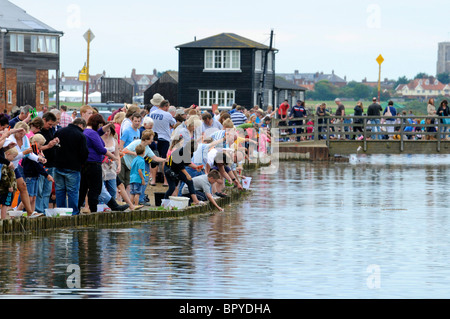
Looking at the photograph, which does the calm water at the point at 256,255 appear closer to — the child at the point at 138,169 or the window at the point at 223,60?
the child at the point at 138,169

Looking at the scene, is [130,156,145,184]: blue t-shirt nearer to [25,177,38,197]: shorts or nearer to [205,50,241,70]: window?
[25,177,38,197]: shorts

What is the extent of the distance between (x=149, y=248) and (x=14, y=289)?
3818 millimetres

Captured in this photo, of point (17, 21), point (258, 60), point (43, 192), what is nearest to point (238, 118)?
point (43, 192)

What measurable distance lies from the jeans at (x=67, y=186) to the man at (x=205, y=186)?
11.9 feet

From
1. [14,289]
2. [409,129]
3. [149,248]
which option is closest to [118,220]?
[149,248]

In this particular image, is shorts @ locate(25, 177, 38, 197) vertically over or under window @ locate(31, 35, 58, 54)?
under

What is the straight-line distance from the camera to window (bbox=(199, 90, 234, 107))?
244 feet

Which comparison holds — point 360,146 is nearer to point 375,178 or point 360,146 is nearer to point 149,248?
point 375,178

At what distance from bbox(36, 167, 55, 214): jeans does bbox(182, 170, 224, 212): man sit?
3743 millimetres

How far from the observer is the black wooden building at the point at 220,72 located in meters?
73.9

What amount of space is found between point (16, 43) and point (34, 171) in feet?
220

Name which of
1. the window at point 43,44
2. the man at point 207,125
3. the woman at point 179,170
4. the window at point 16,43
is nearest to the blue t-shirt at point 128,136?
the woman at point 179,170

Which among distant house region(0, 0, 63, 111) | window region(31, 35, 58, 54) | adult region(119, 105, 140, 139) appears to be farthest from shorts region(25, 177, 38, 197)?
window region(31, 35, 58, 54)

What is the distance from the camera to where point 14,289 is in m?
11.2
